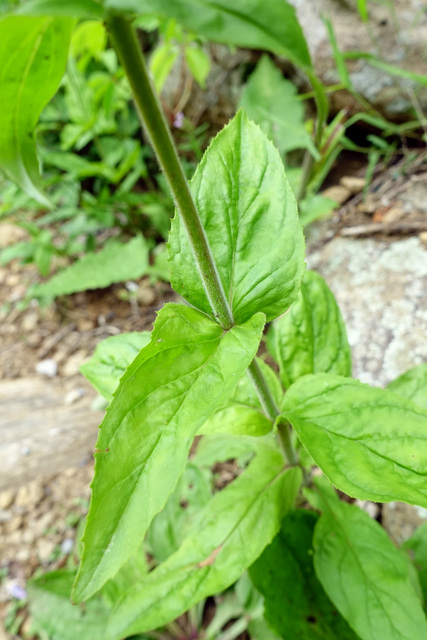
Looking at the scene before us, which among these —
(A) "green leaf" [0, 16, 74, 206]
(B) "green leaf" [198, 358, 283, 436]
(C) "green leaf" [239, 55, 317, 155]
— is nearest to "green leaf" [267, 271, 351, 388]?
(B) "green leaf" [198, 358, 283, 436]

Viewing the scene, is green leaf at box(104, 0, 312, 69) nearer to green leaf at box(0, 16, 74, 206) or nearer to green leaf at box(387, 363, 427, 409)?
green leaf at box(0, 16, 74, 206)

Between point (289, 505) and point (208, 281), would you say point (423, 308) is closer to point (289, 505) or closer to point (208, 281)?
point (289, 505)

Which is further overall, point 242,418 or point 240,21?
point 242,418

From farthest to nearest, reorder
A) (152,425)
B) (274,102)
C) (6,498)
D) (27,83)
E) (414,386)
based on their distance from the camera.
A: 1. (274,102)
2. (6,498)
3. (414,386)
4. (152,425)
5. (27,83)

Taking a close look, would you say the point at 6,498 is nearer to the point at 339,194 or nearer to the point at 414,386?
the point at 414,386

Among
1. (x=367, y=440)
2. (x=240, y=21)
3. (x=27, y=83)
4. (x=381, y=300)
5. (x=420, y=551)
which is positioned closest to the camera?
(x=240, y=21)

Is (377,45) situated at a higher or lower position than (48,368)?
higher

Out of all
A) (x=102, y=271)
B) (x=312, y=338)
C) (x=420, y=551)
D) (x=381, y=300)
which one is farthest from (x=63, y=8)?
(x=102, y=271)
